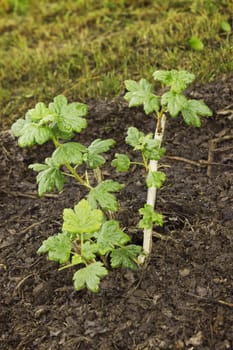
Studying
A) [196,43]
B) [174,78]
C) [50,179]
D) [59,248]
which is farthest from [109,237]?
[196,43]

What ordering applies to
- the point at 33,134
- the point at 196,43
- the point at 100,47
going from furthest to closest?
1. the point at 100,47
2. the point at 196,43
3. the point at 33,134

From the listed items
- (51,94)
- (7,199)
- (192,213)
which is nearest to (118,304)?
(192,213)

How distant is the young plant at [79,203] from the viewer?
79.2 inches

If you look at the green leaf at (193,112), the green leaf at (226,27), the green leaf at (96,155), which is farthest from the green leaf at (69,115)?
the green leaf at (226,27)

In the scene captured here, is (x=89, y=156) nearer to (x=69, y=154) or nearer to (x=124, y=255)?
(x=69, y=154)

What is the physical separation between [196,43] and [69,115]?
68.3 inches

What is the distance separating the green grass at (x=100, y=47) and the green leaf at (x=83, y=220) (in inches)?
Result: 58.7

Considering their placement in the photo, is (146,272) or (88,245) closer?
(88,245)

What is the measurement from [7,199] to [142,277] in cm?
96

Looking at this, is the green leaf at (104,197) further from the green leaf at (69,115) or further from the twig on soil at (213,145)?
the twig on soil at (213,145)

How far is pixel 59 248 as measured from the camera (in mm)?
2096

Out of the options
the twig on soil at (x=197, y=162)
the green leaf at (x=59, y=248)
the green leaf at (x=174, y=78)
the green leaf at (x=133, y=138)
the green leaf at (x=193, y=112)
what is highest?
the green leaf at (x=174, y=78)

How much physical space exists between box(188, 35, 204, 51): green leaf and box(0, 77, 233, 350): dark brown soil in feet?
2.07

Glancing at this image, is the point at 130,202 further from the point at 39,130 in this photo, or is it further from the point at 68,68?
the point at 68,68
